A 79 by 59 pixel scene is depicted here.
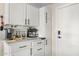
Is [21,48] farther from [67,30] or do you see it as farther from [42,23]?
[67,30]

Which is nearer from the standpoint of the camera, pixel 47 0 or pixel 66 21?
pixel 47 0

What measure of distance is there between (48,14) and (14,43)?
47cm

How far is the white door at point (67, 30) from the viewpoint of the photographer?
3.40ft

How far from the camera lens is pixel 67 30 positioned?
1119 millimetres

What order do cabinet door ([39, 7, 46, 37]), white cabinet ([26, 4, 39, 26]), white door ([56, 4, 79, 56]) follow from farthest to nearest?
white cabinet ([26, 4, 39, 26]), cabinet door ([39, 7, 46, 37]), white door ([56, 4, 79, 56])

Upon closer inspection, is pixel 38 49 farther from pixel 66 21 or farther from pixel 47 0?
pixel 47 0

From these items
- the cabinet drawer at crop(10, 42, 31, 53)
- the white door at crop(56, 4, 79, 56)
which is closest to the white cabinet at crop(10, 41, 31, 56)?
the cabinet drawer at crop(10, 42, 31, 53)

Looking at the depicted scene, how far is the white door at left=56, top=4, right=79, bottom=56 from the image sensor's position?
1.04 m

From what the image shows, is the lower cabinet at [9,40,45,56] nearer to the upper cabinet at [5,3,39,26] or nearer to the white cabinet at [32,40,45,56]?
the white cabinet at [32,40,45,56]

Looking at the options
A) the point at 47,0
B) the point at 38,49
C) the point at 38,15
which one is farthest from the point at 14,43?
the point at 47,0

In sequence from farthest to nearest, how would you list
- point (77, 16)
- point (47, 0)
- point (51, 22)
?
point (51, 22) < point (77, 16) < point (47, 0)

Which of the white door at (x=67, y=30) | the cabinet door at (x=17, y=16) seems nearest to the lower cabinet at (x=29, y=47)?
the white door at (x=67, y=30)

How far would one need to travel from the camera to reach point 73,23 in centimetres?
106

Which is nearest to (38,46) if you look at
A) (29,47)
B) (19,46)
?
(29,47)
